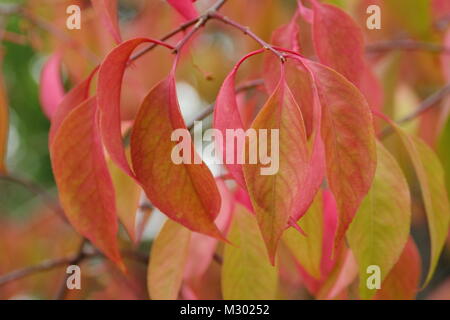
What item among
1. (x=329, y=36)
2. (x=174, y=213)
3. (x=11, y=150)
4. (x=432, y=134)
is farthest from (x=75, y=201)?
(x=11, y=150)

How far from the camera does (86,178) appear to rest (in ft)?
1.82

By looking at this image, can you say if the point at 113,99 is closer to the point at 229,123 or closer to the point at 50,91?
the point at 229,123

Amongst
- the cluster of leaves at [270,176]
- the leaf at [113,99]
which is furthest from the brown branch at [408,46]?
the leaf at [113,99]

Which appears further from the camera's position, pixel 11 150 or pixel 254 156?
pixel 11 150

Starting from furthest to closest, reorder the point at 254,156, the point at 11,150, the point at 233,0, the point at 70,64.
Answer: the point at 11,150 → the point at 233,0 → the point at 70,64 → the point at 254,156

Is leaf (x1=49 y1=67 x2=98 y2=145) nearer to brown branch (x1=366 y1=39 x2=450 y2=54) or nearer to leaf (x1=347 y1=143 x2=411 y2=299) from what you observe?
leaf (x1=347 y1=143 x2=411 y2=299)

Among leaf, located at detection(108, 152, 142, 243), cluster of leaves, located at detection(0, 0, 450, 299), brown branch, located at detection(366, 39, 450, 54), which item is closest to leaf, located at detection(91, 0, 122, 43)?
cluster of leaves, located at detection(0, 0, 450, 299)

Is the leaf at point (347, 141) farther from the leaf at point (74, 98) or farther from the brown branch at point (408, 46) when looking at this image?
the brown branch at point (408, 46)

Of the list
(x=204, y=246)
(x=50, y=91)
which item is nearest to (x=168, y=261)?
(x=204, y=246)

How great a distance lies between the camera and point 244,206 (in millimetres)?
708

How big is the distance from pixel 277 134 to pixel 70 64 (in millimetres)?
761

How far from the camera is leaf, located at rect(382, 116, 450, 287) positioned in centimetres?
61
